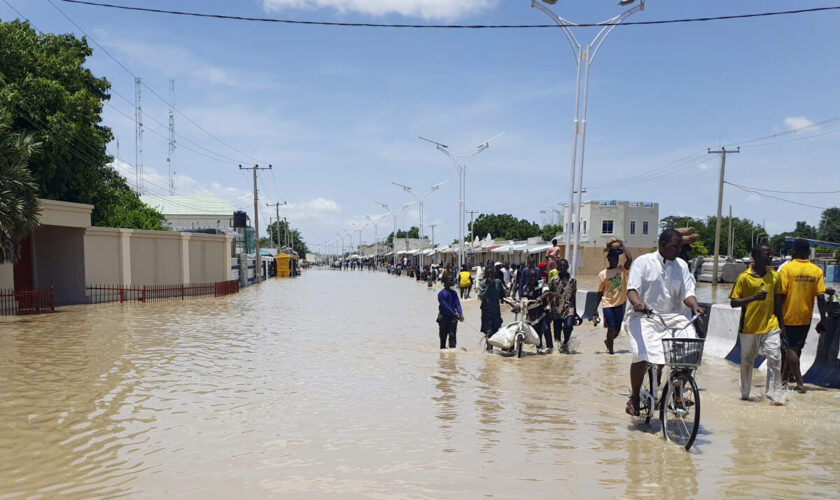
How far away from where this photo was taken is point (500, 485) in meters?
5.13

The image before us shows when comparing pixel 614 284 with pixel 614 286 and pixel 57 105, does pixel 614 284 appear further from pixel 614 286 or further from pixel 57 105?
pixel 57 105

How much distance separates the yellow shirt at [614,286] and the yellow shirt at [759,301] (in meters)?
3.53

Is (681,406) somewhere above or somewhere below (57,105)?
below

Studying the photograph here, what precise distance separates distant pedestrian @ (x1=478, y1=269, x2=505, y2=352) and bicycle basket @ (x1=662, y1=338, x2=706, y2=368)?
6.65 meters

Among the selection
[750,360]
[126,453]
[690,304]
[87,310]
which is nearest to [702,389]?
[750,360]

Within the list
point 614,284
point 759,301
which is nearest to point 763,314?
point 759,301

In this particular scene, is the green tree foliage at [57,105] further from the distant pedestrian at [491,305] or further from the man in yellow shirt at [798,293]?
the man in yellow shirt at [798,293]

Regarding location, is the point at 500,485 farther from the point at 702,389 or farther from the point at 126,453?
the point at 702,389

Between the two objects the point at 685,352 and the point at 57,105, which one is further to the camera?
the point at 57,105

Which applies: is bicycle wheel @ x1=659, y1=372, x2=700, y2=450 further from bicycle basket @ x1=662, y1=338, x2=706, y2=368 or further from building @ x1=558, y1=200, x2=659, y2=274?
building @ x1=558, y1=200, x2=659, y2=274

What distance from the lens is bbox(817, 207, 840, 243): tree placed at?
112000mm

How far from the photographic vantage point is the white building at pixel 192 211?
253 feet

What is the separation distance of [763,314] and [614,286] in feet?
12.5

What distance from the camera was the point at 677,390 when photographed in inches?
245
